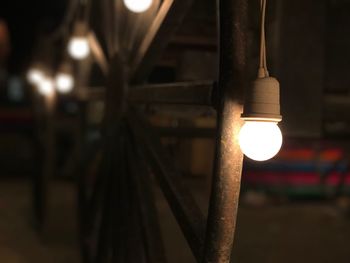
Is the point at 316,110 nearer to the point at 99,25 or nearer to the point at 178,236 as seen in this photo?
the point at 99,25

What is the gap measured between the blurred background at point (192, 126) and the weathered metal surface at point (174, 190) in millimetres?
604

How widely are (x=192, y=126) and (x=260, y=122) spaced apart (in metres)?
3.13

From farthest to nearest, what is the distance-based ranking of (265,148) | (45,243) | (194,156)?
(45,243) < (194,156) < (265,148)

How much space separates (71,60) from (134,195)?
5260 mm

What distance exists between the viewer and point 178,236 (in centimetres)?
776

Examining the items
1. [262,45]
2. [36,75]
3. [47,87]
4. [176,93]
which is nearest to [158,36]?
[176,93]

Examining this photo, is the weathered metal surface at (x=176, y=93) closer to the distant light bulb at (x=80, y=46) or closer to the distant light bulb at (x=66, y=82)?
the distant light bulb at (x=80, y=46)

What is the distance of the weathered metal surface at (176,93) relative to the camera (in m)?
2.68

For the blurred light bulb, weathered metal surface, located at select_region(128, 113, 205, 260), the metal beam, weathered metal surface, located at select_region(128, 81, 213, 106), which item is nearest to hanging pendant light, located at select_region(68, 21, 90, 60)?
the blurred light bulb

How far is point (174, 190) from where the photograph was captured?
2945 mm

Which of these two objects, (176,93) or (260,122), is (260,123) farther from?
(176,93)

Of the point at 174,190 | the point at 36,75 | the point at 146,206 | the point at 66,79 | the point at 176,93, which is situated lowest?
the point at 146,206

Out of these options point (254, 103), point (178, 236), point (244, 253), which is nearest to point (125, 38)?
point (254, 103)

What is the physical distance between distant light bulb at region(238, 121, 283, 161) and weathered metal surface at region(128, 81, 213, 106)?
1.52 ft
